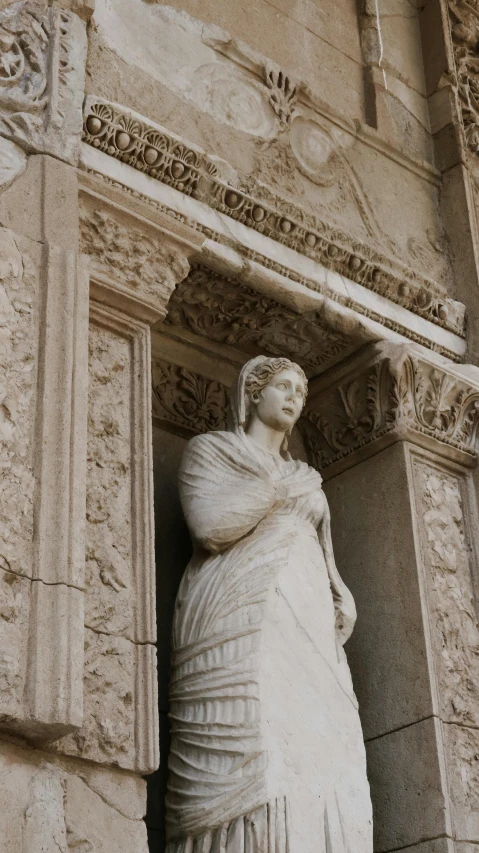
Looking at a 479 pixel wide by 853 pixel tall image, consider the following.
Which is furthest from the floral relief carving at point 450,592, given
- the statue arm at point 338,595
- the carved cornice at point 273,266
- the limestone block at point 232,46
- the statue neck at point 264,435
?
the limestone block at point 232,46

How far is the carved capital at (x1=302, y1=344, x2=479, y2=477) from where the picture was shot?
6.39 m

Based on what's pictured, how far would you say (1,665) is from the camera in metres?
4.18

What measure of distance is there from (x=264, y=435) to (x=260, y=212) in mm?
945

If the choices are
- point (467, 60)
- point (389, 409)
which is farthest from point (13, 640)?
point (467, 60)

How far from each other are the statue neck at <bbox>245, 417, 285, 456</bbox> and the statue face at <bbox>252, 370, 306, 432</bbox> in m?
0.02

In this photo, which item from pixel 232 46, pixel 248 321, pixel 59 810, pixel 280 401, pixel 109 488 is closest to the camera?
pixel 59 810

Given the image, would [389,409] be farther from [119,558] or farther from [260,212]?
[119,558]

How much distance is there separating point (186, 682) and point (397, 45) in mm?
3795

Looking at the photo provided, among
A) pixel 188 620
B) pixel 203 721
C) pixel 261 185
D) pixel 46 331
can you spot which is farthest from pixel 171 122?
pixel 203 721

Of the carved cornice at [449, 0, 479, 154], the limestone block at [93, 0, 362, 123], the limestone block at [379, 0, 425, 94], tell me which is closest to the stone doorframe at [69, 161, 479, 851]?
the limestone block at [93, 0, 362, 123]

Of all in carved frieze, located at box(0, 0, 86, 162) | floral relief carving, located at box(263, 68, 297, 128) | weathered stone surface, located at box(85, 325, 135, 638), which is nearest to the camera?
weathered stone surface, located at box(85, 325, 135, 638)

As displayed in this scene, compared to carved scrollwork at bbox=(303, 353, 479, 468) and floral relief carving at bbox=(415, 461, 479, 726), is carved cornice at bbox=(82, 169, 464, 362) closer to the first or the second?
carved scrollwork at bbox=(303, 353, 479, 468)

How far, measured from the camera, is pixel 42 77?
545cm

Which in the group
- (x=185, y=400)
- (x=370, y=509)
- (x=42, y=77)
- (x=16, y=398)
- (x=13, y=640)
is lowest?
(x=13, y=640)
